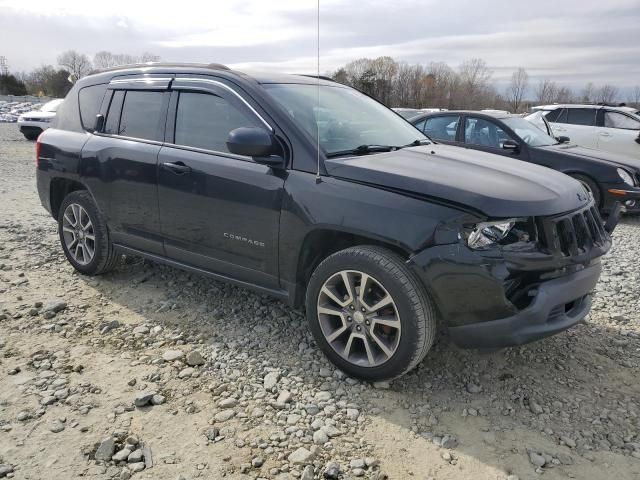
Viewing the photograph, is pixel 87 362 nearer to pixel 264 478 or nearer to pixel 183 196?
pixel 183 196

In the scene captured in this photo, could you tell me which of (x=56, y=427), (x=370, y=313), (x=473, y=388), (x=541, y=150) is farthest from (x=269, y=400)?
(x=541, y=150)

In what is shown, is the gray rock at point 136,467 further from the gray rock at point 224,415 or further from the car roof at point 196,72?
the car roof at point 196,72

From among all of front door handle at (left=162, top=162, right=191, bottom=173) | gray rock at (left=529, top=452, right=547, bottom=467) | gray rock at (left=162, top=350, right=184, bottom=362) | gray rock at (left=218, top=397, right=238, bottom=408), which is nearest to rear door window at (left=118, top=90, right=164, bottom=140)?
front door handle at (left=162, top=162, right=191, bottom=173)

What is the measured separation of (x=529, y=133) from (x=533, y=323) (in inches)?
245

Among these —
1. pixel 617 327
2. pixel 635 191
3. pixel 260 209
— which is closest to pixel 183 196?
pixel 260 209

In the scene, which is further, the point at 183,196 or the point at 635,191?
the point at 635,191

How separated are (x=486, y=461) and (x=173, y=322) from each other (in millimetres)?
2401

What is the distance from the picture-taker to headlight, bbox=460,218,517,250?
8.84 feet

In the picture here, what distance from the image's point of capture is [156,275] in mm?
4832

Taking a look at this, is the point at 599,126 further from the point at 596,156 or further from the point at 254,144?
the point at 254,144

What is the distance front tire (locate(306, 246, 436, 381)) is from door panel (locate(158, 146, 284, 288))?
0.45m

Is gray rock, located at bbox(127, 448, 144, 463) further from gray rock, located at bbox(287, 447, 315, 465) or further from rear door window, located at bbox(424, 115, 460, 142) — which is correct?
rear door window, located at bbox(424, 115, 460, 142)

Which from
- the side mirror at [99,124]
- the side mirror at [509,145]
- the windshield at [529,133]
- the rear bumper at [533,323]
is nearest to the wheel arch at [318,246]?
the rear bumper at [533,323]

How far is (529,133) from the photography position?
8148 mm
